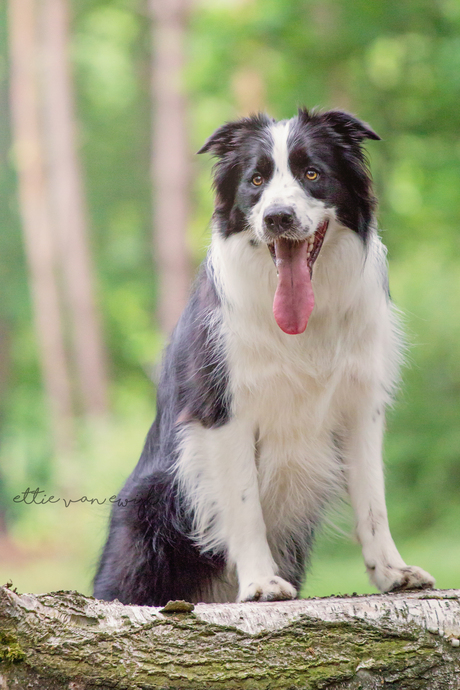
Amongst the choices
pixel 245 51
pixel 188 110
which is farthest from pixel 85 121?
pixel 245 51

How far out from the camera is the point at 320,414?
11.7 feet

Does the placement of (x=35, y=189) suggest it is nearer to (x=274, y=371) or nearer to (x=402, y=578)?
(x=274, y=371)

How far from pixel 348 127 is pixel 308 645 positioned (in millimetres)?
2204

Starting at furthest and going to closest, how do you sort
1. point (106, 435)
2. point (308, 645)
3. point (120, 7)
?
point (120, 7) → point (106, 435) → point (308, 645)

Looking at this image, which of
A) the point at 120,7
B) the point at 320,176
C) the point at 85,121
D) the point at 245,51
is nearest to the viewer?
the point at 320,176

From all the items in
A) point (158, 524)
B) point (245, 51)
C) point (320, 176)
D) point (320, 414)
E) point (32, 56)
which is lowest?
point (158, 524)

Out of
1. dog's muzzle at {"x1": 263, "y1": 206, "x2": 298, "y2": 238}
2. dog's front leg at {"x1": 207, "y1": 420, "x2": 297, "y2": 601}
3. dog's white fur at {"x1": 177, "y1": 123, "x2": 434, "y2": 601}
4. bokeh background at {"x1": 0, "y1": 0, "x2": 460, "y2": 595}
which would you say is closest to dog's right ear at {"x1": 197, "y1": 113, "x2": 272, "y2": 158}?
dog's white fur at {"x1": 177, "y1": 123, "x2": 434, "y2": 601}

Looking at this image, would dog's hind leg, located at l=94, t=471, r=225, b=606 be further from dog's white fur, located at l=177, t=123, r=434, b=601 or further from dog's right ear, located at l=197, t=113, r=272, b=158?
dog's right ear, located at l=197, t=113, r=272, b=158

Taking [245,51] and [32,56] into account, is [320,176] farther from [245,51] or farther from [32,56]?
[32,56]

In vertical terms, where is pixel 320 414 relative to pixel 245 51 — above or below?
below

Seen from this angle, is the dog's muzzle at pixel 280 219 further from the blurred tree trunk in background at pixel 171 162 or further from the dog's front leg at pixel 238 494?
the blurred tree trunk in background at pixel 171 162

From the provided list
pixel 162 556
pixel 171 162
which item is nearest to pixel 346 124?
pixel 162 556

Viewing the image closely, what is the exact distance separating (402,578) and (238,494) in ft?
2.62

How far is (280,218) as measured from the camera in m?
3.16
